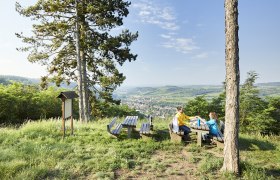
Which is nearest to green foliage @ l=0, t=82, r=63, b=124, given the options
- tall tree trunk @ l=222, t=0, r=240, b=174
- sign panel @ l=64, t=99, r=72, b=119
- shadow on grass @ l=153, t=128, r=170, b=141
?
sign panel @ l=64, t=99, r=72, b=119

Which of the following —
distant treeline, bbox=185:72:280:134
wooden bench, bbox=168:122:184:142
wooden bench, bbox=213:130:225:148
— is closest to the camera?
wooden bench, bbox=213:130:225:148

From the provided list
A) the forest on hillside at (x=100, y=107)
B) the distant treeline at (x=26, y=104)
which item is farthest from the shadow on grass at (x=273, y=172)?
the distant treeline at (x=26, y=104)

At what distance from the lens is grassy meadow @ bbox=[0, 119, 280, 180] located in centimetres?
564

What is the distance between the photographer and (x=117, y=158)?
21.7 feet

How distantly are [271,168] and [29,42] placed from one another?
1460 centimetres

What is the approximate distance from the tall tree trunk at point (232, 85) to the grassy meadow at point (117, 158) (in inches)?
19.3

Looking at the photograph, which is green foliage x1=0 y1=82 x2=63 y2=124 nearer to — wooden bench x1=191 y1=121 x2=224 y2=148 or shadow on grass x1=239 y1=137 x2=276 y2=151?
wooden bench x1=191 y1=121 x2=224 y2=148

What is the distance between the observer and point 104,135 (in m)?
9.39

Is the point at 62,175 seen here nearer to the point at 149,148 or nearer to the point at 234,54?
the point at 149,148

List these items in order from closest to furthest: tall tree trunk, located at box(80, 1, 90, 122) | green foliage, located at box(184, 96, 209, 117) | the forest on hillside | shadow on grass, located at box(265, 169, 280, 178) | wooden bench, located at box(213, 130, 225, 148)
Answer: shadow on grass, located at box(265, 169, 280, 178)
wooden bench, located at box(213, 130, 225, 148)
tall tree trunk, located at box(80, 1, 90, 122)
the forest on hillside
green foliage, located at box(184, 96, 209, 117)

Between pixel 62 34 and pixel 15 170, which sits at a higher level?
pixel 62 34

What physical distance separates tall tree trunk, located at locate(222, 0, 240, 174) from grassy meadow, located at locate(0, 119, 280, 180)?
489mm

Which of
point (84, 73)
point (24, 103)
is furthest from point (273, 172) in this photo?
point (24, 103)

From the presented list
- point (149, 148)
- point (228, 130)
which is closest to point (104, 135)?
point (149, 148)
